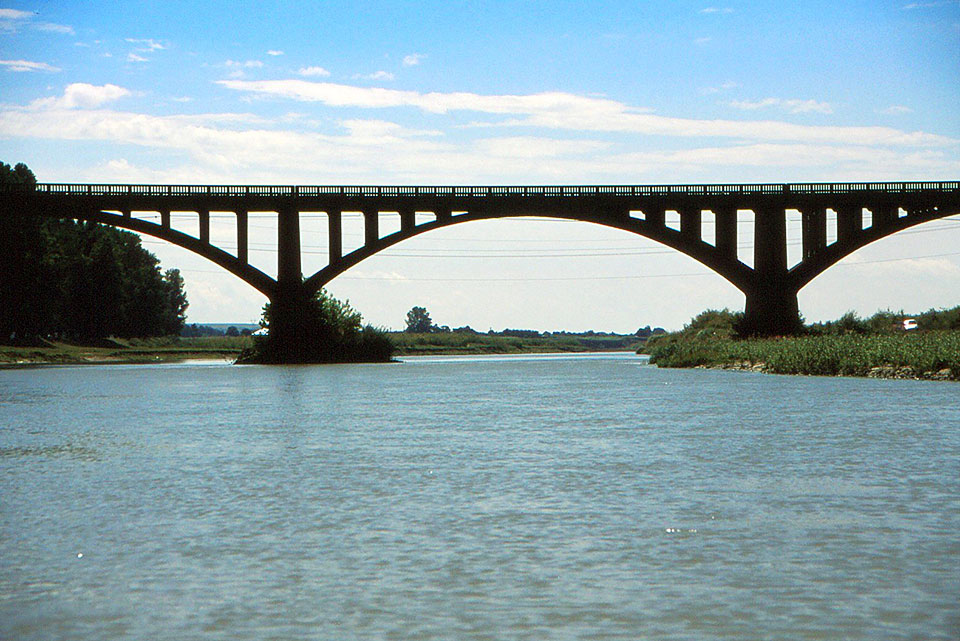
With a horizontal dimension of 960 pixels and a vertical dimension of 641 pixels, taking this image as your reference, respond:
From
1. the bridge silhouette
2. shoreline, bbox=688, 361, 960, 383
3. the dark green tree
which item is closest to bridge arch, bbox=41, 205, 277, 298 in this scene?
the bridge silhouette

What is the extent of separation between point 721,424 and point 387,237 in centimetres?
4545

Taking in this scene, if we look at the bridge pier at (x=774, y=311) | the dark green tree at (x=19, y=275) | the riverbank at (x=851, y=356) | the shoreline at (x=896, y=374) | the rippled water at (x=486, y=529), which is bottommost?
the rippled water at (x=486, y=529)

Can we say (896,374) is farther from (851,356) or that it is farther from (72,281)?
(72,281)

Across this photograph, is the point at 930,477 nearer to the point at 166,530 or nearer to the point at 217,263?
the point at 166,530

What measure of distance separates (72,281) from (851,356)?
79.5 meters

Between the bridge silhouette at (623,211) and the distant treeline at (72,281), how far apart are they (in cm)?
1076

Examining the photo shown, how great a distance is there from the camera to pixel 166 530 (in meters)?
10.9

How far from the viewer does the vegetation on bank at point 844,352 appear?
3978 centimetres

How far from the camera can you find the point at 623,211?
6800 cm

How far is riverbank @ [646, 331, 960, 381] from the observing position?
39094mm

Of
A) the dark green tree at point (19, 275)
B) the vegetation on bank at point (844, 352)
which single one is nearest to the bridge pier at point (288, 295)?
the vegetation on bank at point (844, 352)

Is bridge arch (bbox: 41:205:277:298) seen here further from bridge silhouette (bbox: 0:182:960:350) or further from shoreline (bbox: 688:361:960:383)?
shoreline (bbox: 688:361:960:383)

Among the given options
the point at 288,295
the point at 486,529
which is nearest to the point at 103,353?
the point at 288,295

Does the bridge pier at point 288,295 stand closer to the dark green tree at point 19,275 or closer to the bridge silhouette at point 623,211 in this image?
the bridge silhouette at point 623,211
